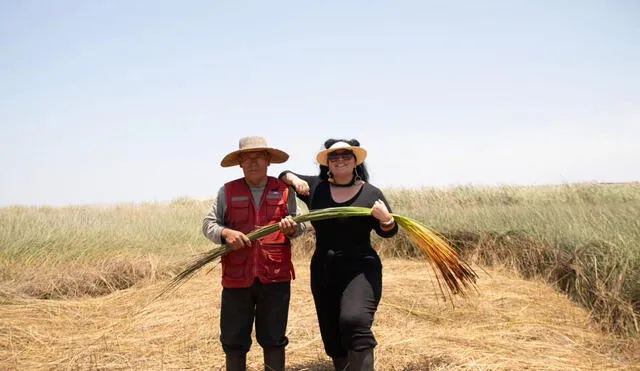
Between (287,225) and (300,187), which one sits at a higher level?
(300,187)

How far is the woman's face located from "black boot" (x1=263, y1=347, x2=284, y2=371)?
3.58ft

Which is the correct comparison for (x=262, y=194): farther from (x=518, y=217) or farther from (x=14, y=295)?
(x=518, y=217)

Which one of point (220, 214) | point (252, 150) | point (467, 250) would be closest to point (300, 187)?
point (252, 150)

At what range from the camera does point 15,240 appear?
7.72m

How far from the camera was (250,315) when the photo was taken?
3000 mm

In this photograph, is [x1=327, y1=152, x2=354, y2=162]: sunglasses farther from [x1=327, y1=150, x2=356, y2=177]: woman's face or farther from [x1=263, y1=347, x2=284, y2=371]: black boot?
[x1=263, y1=347, x2=284, y2=371]: black boot

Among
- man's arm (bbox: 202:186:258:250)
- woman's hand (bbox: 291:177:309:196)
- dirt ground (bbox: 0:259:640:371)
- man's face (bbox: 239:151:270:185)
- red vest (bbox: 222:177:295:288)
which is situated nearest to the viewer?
man's arm (bbox: 202:186:258:250)

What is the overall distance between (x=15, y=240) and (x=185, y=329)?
14.7 ft

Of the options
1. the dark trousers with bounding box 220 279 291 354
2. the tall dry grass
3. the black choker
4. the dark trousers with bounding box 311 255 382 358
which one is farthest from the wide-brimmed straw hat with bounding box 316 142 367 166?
the tall dry grass

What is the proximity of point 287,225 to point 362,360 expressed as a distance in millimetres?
818

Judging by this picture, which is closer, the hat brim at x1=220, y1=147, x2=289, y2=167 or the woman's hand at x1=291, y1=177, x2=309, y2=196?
the hat brim at x1=220, y1=147, x2=289, y2=167

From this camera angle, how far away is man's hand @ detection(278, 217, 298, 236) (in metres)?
2.86

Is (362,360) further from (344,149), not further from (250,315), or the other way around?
(344,149)

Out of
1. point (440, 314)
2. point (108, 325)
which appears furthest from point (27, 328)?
point (440, 314)
